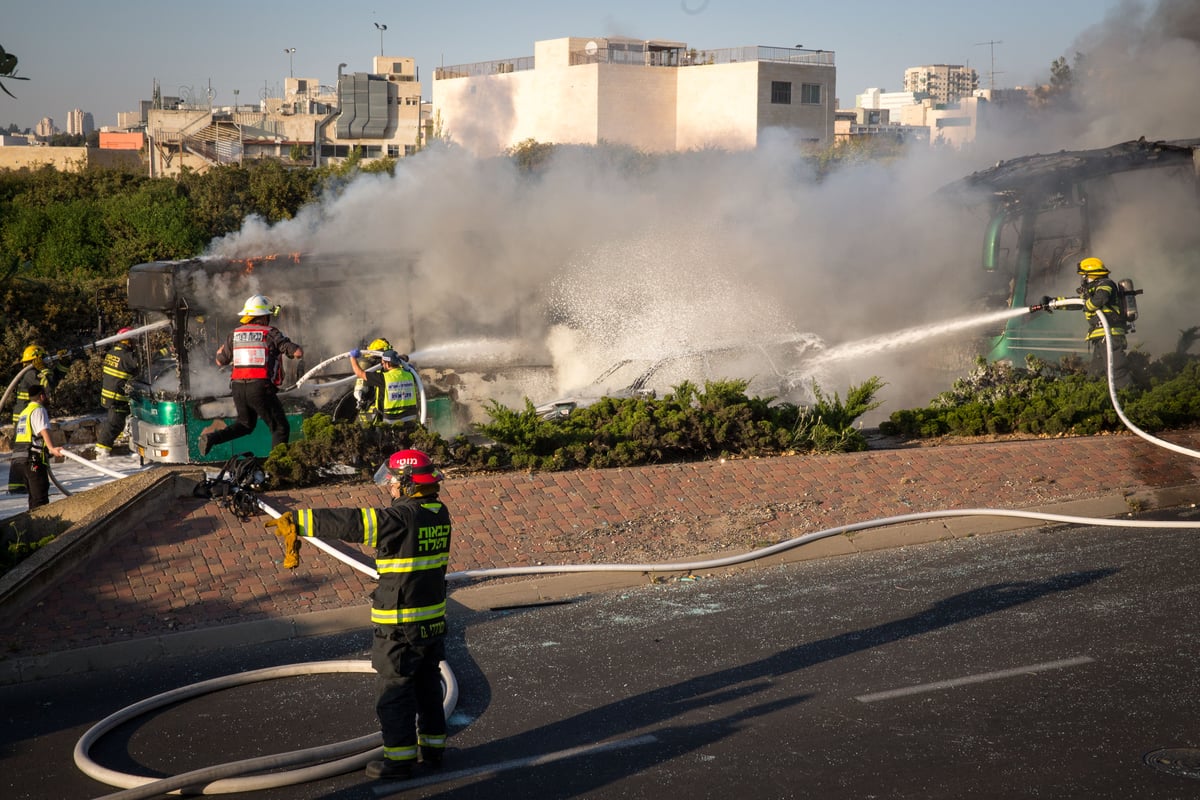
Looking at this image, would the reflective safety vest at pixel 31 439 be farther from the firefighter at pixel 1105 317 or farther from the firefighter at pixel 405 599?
the firefighter at pixel 1105 317

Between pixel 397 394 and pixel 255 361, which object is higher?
pixel 255 361

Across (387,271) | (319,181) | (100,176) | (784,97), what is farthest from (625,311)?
(784,97)

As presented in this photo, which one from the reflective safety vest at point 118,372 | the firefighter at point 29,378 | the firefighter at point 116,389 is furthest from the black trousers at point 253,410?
the reflective safety vest at point 118,372

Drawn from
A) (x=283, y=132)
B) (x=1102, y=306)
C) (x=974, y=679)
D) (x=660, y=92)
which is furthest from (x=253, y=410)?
(x=283, y=132)

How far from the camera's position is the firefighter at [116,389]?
579 inches

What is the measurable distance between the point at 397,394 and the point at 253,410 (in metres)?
1.56

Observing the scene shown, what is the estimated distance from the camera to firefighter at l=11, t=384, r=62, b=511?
10844 mm

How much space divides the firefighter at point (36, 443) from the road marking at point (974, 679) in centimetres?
794

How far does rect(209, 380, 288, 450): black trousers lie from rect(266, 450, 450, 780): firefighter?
4686 mm

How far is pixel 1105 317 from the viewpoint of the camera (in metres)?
12.6

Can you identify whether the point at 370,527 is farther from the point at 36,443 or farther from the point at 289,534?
the point at 36,443

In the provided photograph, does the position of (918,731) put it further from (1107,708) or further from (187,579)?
(187,579)

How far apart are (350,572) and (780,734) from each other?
3.79 meters

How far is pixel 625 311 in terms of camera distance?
16.8m
